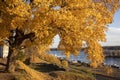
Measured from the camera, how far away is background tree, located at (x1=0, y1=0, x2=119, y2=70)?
1925cm

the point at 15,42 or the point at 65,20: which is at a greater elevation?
the point at 65,20

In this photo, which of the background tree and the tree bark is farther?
the tree bark

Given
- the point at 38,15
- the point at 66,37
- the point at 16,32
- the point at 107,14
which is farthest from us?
the point at 16,32

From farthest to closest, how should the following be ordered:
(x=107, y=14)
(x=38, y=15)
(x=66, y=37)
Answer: (x=107, y=14), (x=66, y=37), (x=38, y=15)

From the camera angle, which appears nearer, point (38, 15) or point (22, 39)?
point (38, 15)

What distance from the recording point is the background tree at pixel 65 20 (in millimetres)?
19250

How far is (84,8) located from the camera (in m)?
20.5

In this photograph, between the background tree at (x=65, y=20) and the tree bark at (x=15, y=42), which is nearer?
the background tree at (x=65, y=20)

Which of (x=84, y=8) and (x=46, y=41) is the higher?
(x=84, y=8)

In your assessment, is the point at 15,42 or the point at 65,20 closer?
the point at 65,20

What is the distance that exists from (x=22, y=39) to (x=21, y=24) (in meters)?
5.26

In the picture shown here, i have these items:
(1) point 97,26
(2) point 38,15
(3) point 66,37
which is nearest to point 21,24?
(2) point 38,15

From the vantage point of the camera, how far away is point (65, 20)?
62.6 ft

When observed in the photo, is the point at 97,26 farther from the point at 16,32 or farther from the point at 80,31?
the point at 16,32
